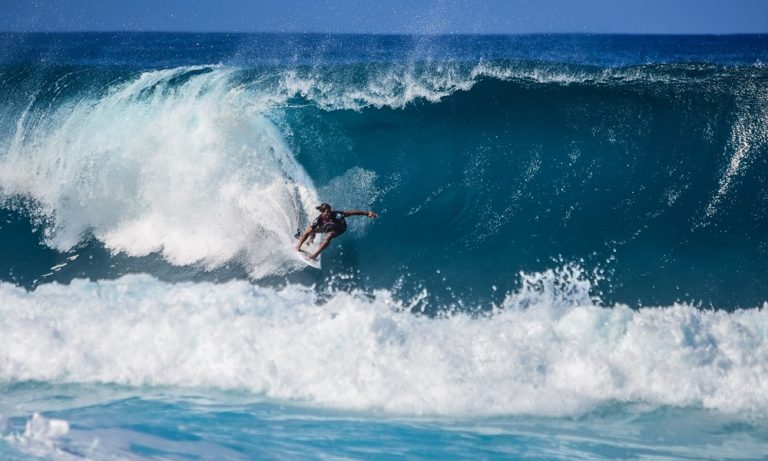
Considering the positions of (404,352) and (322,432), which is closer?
(322,432)

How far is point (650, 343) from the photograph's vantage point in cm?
749

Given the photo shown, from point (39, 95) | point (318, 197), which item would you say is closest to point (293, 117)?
point (318, 197)

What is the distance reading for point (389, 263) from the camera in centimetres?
987

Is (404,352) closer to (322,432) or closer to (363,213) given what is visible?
(322,432)

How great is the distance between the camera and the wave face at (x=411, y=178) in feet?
31.8

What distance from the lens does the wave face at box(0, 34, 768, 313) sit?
970cm

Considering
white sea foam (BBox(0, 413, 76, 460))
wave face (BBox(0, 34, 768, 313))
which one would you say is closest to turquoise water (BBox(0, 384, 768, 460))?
white sea foam (BBox(0, 413, 76, 460))

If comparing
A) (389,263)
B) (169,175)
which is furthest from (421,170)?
(169,175)

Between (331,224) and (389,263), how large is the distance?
3.69 ft

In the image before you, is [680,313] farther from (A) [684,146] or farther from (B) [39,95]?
(B) [39,95]

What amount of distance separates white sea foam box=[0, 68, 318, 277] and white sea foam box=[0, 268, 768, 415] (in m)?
1.90

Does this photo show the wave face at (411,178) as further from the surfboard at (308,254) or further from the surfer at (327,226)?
the surfer at (327,226)

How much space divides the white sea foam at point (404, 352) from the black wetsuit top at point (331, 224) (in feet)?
4.05

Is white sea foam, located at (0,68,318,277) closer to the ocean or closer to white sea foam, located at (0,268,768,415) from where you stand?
the ocean
